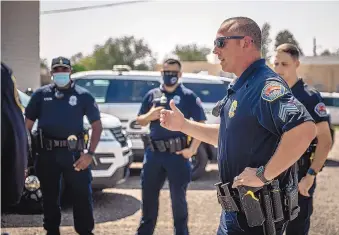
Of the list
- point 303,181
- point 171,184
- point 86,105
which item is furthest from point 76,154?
point 303,181

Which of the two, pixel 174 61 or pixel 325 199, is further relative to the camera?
pixel 325 199

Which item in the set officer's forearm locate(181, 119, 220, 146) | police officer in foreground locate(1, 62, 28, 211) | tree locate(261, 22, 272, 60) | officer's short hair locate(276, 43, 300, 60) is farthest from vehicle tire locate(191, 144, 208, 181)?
police officer in foreground locate(1, 62, 28, 211)

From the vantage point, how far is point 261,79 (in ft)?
9.76

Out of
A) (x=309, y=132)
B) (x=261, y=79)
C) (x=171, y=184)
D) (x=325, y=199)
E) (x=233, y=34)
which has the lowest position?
(x=325, y=199)

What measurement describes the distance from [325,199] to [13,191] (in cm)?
683

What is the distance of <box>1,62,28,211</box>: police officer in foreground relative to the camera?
238cm

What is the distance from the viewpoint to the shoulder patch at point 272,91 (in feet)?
9.36

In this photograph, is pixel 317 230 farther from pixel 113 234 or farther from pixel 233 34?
pixel 233 34

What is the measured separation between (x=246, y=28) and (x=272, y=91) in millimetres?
431

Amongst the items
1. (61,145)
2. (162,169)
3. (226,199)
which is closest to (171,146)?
(162,169)

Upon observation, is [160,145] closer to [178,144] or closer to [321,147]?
[178,144]

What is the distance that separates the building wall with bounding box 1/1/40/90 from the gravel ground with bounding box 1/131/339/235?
7.22 meters

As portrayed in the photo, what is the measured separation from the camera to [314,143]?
4.35m

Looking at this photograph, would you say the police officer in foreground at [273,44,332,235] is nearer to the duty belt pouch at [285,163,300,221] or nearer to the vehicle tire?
the duty belt pouch at [285,163,300,221]
